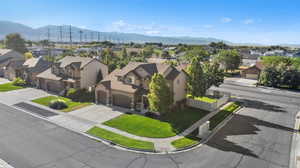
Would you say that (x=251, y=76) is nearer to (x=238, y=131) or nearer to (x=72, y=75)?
(x=238, y=131)

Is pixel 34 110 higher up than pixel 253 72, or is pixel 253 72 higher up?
pixel 253 72

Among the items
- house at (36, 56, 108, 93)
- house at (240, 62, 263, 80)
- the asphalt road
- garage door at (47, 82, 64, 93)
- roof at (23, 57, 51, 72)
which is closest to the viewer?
the asphalt road

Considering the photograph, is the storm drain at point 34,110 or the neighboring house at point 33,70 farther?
the neighboring house at point 33,70

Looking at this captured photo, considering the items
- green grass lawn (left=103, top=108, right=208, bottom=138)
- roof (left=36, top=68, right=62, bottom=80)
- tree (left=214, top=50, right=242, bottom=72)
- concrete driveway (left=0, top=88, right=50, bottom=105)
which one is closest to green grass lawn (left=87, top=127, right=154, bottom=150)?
green grass lawn (left=103, top=108, right=208, bottom=138)

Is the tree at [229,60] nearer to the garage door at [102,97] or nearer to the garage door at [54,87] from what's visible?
the garage door at [102,97]

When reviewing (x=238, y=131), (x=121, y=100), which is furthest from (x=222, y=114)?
(x=121, y=100)

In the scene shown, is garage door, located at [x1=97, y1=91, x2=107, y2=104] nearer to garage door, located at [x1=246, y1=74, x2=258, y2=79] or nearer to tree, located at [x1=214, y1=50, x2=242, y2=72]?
tree, located at [x1=214, y1=50, x2=242, y2=72]

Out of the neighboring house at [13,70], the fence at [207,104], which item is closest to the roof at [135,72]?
the fence at [207,104]
